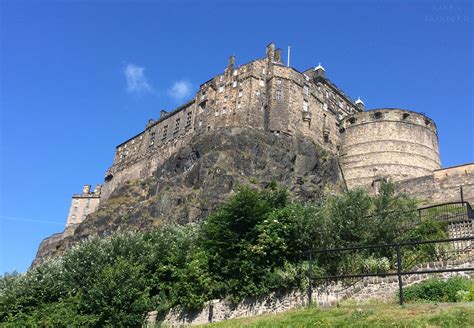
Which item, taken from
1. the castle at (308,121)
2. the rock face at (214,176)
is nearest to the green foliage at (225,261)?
the rock face at (214,176)

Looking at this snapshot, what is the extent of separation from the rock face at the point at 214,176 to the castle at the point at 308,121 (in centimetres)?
236

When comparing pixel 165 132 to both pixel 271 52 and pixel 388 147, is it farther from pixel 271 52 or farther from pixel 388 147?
pixel 388 147

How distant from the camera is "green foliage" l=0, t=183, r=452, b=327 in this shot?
17422 mm

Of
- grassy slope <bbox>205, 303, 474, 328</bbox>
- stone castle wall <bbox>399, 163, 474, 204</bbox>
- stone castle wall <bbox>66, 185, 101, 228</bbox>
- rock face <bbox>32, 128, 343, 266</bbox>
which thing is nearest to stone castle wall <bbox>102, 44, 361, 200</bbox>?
rock face <bbox>32, 128, 343, 266</bbox>

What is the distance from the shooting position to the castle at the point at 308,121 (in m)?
48.8

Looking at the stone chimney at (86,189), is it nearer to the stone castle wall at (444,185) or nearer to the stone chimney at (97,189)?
the stone chimney at (97,189)

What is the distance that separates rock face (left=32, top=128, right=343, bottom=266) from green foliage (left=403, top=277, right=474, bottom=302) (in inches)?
990

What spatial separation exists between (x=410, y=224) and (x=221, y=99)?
3369 centimetres

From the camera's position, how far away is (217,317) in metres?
17.6

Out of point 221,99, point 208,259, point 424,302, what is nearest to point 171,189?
point 221,99

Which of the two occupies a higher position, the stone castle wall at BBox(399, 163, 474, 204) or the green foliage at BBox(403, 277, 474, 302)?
the stone castle wall at BBox(399, 163, 474, 204)

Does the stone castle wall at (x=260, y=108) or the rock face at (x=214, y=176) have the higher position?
the stone castle wall at (x=260, y=108)

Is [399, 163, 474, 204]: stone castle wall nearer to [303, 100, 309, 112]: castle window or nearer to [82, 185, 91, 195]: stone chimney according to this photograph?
[303, 100, 309, 112]: castle window

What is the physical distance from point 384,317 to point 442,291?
293cm
